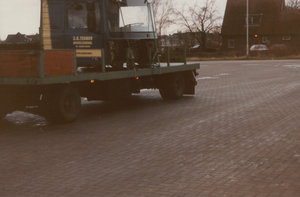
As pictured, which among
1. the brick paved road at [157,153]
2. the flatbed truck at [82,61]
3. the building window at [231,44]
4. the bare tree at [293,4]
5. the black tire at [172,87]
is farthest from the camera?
the bare tree at [293,4]

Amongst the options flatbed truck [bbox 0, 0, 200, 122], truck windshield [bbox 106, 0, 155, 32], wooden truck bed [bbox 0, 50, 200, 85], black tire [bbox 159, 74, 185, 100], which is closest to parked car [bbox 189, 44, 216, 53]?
black tire [bbox 159, 74, 185, 100]

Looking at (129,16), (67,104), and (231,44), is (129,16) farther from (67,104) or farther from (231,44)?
(231,44)

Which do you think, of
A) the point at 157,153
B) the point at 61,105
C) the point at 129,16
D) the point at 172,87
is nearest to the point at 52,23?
the point at 129,16

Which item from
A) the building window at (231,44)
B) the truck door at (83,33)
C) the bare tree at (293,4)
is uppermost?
the bare tree at (293,4)

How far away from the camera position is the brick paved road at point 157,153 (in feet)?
17.9

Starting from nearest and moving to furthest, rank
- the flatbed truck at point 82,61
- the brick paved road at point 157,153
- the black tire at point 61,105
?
the brick paved road at point 157,153 → the flatbed truck at point 82,61 → the black tire at point 61,105

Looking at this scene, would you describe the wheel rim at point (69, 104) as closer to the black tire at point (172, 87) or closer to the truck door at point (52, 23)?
the truck door at point (52, 23)

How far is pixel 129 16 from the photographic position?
1230 centimetres

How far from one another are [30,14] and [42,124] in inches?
114

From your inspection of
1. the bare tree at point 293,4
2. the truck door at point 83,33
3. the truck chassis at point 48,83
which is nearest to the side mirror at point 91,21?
the truck door at point 83,33

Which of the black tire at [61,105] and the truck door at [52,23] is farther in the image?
the truck door at [52,23]

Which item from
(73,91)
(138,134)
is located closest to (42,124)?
(73,91)

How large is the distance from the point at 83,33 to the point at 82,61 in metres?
0.69

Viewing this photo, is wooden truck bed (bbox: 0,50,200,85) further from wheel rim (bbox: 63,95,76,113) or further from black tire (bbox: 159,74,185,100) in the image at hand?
black tire (bbox: 159,74,185,100)
